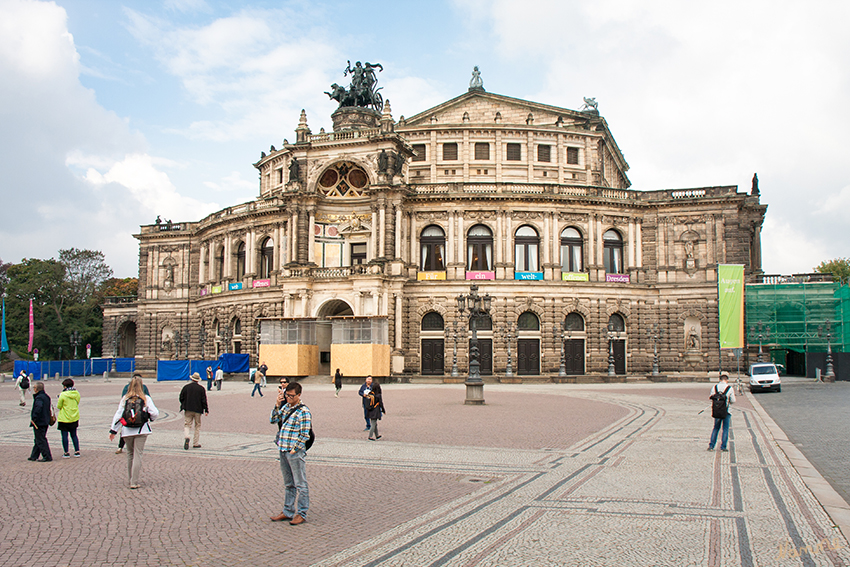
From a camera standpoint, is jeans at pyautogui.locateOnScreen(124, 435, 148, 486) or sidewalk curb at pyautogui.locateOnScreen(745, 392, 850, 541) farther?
jeans at pyautogui.locateOnScreen(124, 435, 148, 486)

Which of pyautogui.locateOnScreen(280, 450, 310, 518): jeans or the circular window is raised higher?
the circular window

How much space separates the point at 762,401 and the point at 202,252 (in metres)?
52.1

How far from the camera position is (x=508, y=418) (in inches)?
866

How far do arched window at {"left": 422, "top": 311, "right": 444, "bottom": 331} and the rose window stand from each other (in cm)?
1137

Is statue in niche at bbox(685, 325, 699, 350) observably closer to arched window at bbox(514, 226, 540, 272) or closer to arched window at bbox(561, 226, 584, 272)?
arched window at bbox(561, 226, 584, 272)

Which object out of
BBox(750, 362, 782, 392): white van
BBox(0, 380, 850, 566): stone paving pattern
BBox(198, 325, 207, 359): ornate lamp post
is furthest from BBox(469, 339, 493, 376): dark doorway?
BBox(0, 380, 850, 566): stone paving pattern

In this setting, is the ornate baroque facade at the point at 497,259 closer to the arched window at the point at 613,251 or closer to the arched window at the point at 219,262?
the arched window at the point at 613,251

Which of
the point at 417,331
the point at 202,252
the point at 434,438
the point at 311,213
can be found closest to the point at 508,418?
the point at 434,438

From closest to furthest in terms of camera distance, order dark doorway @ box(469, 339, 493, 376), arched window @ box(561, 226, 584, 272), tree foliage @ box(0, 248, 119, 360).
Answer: dark doorway @ box(469, 339, 493, 376) < arched window @ box(561, 226, 584, 272) < tree foliage @ box(0, 248, 119, 360)

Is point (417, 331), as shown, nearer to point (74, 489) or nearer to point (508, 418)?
point (508, 418)

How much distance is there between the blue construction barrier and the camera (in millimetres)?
54406

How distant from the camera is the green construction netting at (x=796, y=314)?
50.0 meters

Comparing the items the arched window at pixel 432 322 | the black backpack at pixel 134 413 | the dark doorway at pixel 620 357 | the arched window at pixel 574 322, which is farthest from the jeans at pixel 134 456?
the dark doorway at pixel 620 357

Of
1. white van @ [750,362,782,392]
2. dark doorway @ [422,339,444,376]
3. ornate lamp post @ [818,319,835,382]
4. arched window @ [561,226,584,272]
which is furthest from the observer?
arched window @ [561,226,584,272]
